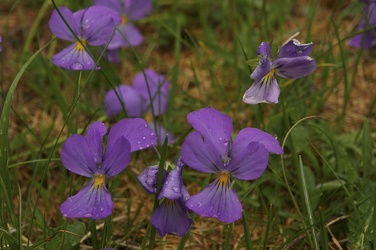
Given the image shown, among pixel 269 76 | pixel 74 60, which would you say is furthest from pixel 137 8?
pixel 269 76

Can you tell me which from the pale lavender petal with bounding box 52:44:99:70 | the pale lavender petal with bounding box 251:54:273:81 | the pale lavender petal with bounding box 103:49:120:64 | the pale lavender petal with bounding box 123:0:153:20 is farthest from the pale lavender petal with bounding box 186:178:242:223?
the pale lavender petal with bounding box 123:0:153:20

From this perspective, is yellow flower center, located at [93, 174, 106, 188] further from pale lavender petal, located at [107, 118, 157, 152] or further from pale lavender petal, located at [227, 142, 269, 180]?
pale lavender petal, located at [227, 142, 269, 180]

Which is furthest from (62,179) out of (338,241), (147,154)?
(338,241)

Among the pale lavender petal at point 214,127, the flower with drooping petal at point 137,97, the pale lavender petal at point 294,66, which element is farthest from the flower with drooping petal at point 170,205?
the flower with drooping petal at point 137,97

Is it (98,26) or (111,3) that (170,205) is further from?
(111,3)

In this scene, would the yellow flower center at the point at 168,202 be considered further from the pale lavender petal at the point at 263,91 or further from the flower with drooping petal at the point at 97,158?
the pale lavender petal at the point at 263,91

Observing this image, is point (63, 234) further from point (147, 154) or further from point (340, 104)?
point (340, 104)
